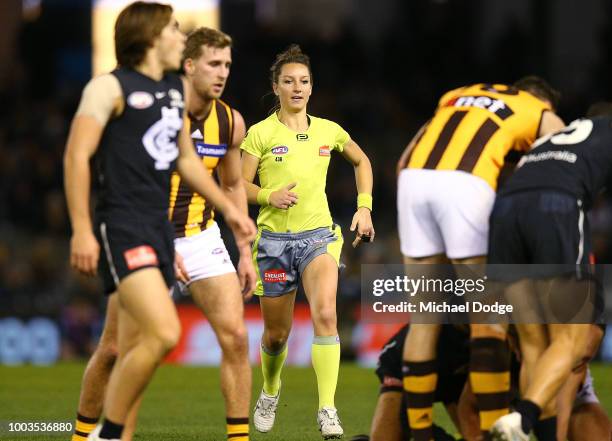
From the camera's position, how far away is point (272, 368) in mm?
8375

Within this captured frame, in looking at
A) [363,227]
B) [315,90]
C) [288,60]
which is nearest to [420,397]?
[363,227]

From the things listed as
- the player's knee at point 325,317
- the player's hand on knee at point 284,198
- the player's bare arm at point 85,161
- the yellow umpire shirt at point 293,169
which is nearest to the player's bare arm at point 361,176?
the yellow umpire shirt at point 293,169

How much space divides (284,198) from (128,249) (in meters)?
2.35

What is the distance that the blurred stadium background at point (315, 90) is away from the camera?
1566cm

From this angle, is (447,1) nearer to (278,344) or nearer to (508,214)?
(278,344)

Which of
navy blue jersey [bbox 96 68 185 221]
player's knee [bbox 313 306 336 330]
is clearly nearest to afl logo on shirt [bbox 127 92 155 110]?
navy blue jersey [bbox 96 68 185 221]

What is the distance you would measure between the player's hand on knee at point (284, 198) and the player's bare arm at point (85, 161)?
2.39 m

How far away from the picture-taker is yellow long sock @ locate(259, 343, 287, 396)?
8336 millimetres

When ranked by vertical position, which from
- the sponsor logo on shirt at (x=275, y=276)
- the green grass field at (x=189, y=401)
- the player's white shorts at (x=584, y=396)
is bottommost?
the green grass field at (x=189, y=401)

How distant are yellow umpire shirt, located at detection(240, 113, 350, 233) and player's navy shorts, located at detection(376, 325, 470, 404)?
5.25 feet

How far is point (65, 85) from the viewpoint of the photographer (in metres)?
21.5

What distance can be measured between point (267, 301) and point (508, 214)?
2438mm

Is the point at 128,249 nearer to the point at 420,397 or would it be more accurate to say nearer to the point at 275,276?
the point at 420,397

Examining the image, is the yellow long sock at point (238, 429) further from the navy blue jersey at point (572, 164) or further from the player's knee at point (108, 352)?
the navy blue jersey at point (572, 164)
